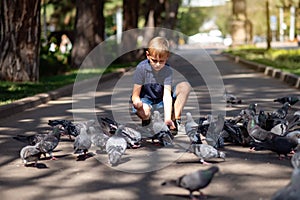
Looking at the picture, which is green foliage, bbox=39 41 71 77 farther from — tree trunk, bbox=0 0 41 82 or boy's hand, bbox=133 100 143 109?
boy's hand, bbox=133 100 143 109

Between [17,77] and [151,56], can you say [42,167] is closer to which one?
[151,56]

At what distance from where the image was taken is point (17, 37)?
59.0 feet

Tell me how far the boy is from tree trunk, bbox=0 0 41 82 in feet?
30.7

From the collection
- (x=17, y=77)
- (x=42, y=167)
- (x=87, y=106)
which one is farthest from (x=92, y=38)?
(x=42, y=167)

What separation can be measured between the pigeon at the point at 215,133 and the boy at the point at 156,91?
91cm

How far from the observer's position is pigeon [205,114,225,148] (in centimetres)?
778

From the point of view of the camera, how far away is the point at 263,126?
845 centimetres

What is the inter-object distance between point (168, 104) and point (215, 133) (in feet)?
3.86

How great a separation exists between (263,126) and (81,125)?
92.2 inches

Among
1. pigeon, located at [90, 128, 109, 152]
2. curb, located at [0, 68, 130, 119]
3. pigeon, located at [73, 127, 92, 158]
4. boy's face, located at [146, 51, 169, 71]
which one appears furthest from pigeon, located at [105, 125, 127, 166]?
curb, located at [0, 68, 130, 119]

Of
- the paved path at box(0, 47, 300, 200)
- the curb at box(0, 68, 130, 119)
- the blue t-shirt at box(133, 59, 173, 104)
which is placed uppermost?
the blue t-shirt at box(133, 59, 173, 104)

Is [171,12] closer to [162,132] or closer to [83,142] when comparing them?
[162,132]

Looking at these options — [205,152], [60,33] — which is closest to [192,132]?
[205,152]

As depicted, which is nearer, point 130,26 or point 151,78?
point 151,78
